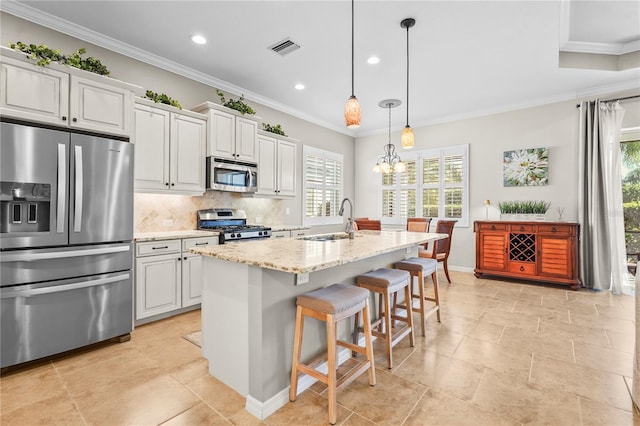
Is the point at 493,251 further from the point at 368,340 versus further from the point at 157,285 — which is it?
the point at 157,285

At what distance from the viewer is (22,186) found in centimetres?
225

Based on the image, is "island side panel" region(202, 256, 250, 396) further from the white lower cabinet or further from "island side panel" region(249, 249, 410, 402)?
the white lower cabinet

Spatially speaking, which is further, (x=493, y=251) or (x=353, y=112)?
(x=493, y=251)

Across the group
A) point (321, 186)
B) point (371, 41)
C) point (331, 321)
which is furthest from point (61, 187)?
point (321, 186)

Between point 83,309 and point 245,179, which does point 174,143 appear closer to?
point 245,179

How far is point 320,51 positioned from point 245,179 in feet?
6.20

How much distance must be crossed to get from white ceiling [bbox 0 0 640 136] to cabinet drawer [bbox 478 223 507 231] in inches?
81.1

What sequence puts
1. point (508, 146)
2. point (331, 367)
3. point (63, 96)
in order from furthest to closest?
point (508, 146), point (63, 96), point (331, 367)

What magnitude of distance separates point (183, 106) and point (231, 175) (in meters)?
1.06

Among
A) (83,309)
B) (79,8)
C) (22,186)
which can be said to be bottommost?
(83,309)

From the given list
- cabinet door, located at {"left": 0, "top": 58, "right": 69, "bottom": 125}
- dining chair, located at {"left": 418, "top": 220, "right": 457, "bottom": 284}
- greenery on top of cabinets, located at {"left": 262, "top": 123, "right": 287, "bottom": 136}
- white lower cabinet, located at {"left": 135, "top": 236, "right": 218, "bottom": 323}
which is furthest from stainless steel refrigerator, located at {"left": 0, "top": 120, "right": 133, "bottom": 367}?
dining chair, located at {"left": 418, "top": 220, "right": 457, "bottom": 284}

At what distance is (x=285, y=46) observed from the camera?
3.41 meters

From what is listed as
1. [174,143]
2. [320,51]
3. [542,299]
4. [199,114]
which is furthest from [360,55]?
[542,299]

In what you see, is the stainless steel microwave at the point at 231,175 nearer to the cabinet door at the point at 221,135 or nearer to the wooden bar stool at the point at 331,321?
the cabinet door at the point at 221,135
